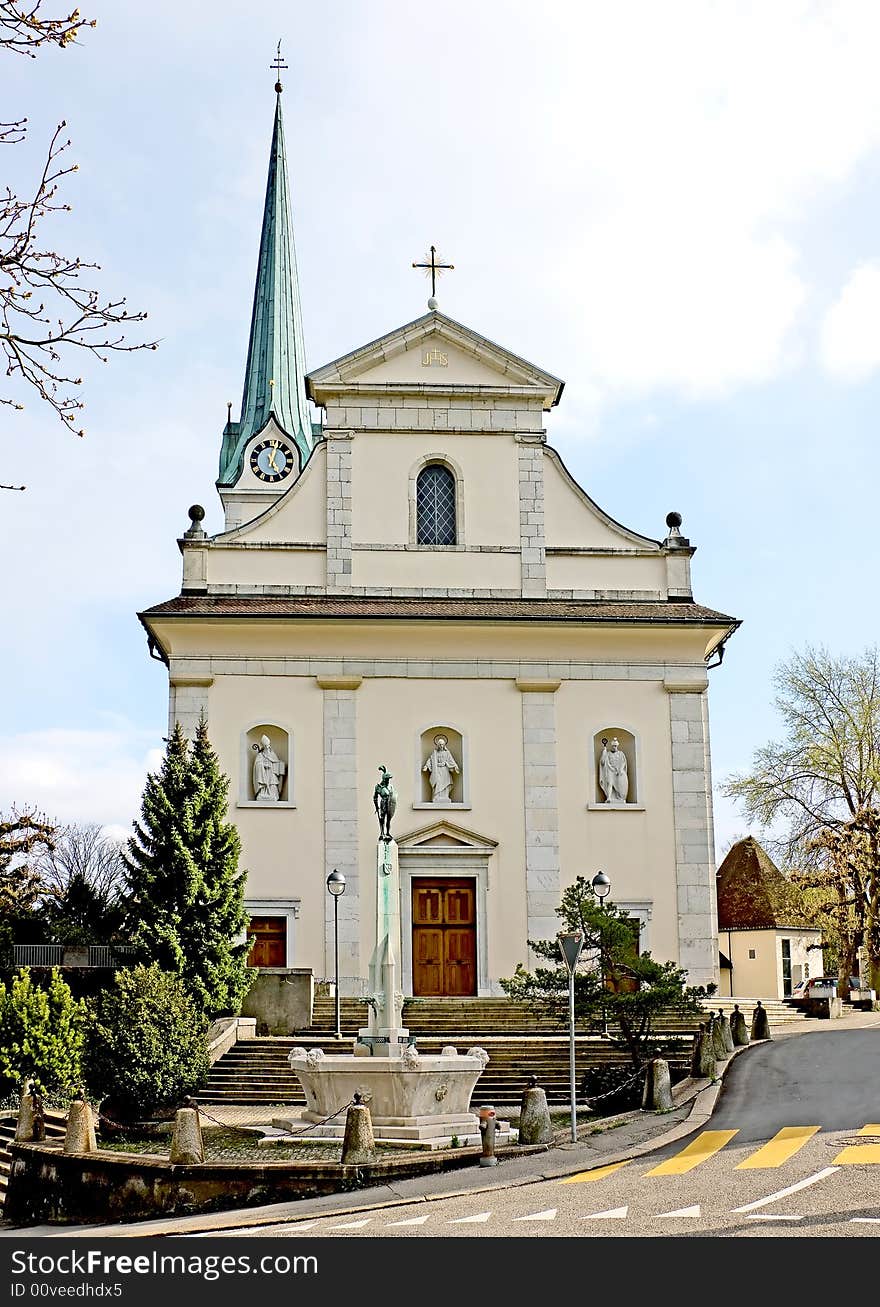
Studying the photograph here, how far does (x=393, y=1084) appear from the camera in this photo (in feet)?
63.2

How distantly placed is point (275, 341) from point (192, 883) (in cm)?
3259

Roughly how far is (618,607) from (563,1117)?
14120mm

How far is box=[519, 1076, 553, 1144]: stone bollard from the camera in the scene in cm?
1828

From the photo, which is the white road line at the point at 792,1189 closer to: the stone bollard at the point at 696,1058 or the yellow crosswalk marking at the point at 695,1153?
the yellow crosswalk marking at the point at 695,1153

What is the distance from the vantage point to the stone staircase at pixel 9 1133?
63.4ft

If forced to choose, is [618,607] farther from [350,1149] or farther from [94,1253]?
[94,1253]

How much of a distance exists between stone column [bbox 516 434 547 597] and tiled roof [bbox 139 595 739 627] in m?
0.55

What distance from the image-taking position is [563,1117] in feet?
68.5

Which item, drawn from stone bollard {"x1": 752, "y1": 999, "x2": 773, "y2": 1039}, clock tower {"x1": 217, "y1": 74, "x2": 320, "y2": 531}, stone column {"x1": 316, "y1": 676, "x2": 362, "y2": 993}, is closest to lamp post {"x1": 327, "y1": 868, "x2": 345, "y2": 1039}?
stone column {"x1": 316, "y1": 676, "x2": 362, "y2": 993}

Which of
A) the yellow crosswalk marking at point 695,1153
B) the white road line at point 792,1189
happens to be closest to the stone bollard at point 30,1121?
the yellow crosswalk marking at point 695,1153

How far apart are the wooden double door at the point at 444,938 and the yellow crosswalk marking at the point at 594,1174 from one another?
1485 centimetres

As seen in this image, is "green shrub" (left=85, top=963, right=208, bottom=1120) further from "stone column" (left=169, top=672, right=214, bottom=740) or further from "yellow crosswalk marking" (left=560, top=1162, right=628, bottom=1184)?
"stone column" (left=169, top=672, right=214, bottom=740)

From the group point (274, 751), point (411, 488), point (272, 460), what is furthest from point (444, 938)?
point (272, 460)

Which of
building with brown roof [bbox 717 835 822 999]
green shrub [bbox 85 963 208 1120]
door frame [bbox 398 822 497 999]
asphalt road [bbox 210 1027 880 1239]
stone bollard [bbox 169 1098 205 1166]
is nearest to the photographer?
asphalt road [bbox 210 1027 880 1239]
